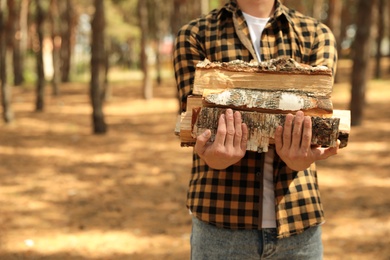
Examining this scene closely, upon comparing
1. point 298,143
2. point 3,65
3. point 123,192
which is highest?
point 3,65

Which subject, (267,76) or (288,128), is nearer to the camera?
(288,128)

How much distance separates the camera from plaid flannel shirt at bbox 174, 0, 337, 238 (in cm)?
198

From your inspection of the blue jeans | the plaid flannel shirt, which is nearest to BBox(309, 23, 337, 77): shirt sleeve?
the plaid flannel shirt

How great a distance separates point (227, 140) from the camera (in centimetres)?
168

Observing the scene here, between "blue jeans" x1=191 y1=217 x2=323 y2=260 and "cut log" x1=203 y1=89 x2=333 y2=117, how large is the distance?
538 mm

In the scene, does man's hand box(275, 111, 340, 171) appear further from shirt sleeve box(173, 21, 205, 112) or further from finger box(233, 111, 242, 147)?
shirt sleeve box(173, 21, 205, 112)

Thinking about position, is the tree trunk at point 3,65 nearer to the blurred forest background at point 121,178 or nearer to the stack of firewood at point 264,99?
the blurred forest background at point 121,178

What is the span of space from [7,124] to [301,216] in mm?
12508

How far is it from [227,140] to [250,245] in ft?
1.67

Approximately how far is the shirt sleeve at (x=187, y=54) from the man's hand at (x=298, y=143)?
1.72 feet

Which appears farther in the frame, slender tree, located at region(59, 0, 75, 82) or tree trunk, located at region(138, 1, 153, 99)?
slender tree, located at region(59, 0, 75, 82)

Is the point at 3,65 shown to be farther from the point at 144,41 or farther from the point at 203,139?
the point at 203,139

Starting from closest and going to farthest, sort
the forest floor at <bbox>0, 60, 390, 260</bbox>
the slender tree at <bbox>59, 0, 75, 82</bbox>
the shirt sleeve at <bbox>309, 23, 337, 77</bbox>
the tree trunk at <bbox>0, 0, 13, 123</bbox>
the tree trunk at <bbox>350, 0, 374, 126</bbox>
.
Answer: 1. the shirt sleeve at <bbox>309, 23, 337, 77</bbox>
2. the forest floor at <bbox>0, 60, 390, 260</bbox>
3. the tree trunk at <bbox>350, 0, 374, 126</bbox>
4. the tree trunk at <bbox>0, 0, 13, 123</bbox>
5. the slender tree at <bbox>59, 0, 75, 82</bbox>

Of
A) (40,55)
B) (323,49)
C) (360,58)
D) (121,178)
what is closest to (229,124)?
(323,49)
